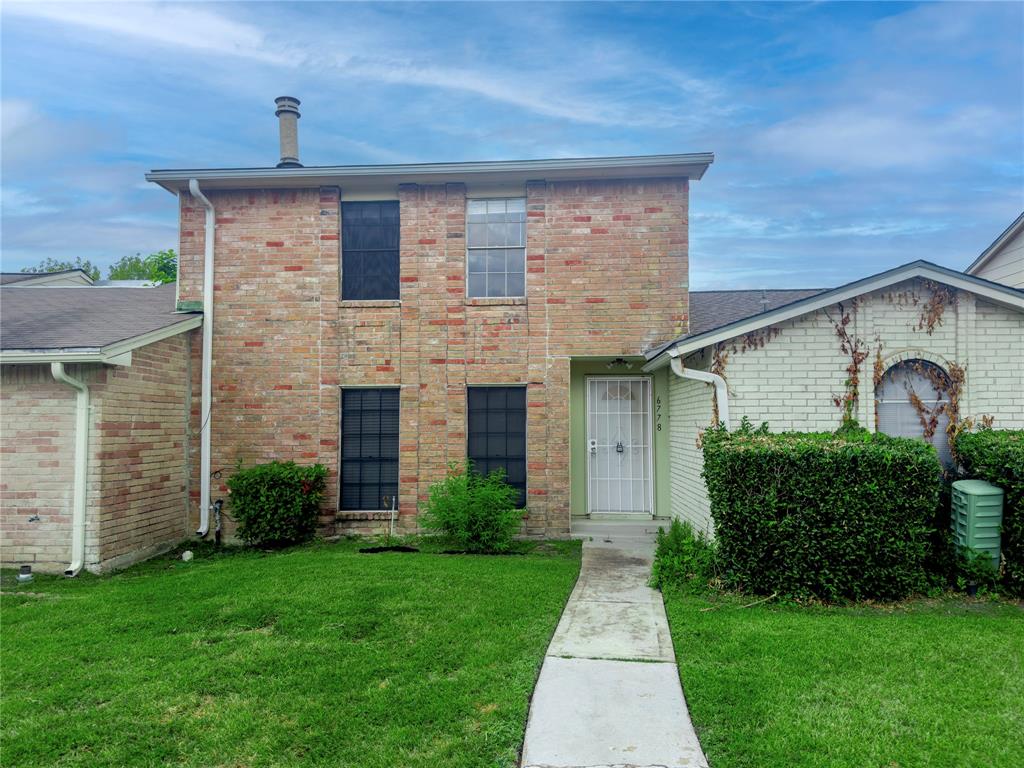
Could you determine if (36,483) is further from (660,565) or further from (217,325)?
(660,565)

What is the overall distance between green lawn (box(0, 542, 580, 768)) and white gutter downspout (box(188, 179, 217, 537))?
7.21 feet

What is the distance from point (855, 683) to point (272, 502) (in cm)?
742

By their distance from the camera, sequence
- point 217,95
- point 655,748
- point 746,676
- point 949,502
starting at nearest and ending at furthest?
point 655,748 → point 746,676 → point 949,502 → point 217,95

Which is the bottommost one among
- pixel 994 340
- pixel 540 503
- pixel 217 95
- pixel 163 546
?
pixel 163 546

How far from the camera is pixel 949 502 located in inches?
258

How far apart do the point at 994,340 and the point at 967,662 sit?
416 cm

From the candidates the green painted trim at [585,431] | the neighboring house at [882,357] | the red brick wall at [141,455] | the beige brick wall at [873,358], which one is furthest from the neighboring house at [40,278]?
the beige brick wall at [873,358]

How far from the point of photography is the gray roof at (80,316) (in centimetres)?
790

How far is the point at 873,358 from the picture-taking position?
707 centimetres

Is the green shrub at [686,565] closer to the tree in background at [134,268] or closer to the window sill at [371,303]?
the window sill at [371,303]

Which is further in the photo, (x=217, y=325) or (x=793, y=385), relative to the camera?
(x=217, y=325)

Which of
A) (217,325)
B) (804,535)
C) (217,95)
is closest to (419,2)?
(217,95)

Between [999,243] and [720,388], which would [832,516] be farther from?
[999,243]

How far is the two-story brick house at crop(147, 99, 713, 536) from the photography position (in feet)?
30.9
